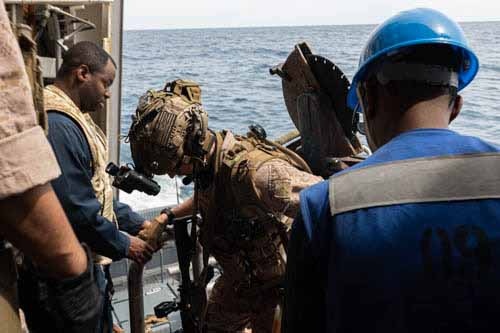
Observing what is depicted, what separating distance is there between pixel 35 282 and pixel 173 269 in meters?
2.97

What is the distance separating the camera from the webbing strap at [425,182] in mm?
1309

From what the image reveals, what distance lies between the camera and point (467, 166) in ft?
4.36

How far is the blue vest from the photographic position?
1284mm

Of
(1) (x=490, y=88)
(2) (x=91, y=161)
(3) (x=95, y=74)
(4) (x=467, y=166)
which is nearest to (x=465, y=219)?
(4) (x=467, y=166)

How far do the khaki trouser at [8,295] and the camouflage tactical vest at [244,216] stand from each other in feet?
5.04

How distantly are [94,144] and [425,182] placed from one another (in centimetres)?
223

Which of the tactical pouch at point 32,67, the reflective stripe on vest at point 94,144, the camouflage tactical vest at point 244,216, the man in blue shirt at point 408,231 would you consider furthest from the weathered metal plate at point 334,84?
the tactical pouch at point 32,67

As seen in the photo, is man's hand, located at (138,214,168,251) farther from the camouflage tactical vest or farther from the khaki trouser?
the khaki trouser

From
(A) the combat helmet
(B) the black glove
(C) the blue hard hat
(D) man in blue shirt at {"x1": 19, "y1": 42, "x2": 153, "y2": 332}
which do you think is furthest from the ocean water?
(C) the blue hard hat

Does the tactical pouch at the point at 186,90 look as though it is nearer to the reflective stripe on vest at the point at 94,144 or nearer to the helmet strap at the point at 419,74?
the reflective stripe on vest at the point at 94,144

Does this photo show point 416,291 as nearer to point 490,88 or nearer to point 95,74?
point 95,74

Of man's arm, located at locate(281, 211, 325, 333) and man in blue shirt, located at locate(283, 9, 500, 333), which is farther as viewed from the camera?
man's arm, located at locate(281, 211, 325, 333)

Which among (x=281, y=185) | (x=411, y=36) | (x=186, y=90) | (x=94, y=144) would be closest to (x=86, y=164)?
(x=94, y=144)

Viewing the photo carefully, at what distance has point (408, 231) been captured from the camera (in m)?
1.31
